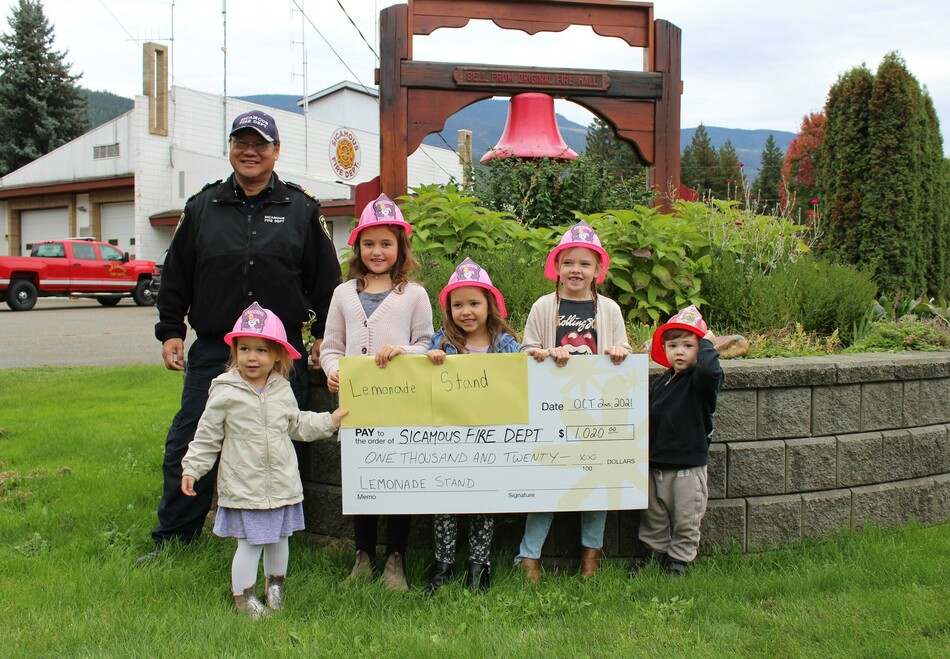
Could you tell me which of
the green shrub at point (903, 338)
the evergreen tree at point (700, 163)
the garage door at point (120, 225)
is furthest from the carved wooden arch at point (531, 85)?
the evergreen tree at point (700, 163)

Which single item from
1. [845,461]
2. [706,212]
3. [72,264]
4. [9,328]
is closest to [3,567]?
[845,461]

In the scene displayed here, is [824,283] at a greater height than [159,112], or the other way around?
[159,112]

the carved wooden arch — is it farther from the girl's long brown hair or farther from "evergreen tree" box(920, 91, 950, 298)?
"evergreen tree" box(920, 91, 950, 298)

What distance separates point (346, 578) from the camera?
11.7ft

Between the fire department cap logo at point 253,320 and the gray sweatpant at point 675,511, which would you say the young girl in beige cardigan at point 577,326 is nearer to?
the gray sweatpant at point 675,511

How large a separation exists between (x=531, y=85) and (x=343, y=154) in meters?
21.7

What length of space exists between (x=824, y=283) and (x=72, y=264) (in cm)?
2066

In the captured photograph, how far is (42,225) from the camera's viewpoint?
32406 millimetres

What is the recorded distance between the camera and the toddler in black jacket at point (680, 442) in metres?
3.53

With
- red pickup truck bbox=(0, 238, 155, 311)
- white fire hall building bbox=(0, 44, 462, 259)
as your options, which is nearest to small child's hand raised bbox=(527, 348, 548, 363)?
red pickup truck bbox=(0, 238, 155, 311)

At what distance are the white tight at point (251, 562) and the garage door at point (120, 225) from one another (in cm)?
2800

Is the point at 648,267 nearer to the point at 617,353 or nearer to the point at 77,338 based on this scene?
the point at 617,353

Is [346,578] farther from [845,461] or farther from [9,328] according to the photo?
[9,328]

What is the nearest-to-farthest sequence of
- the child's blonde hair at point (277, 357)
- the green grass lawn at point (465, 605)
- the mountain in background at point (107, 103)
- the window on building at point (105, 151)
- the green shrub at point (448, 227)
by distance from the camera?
the green grass lawn at point (465, 605), the child's blonde hair at point (277, 357), the green shrub at point (448, 227), the window on building at point (105, 151), the mountain in background at point (107, 103)
